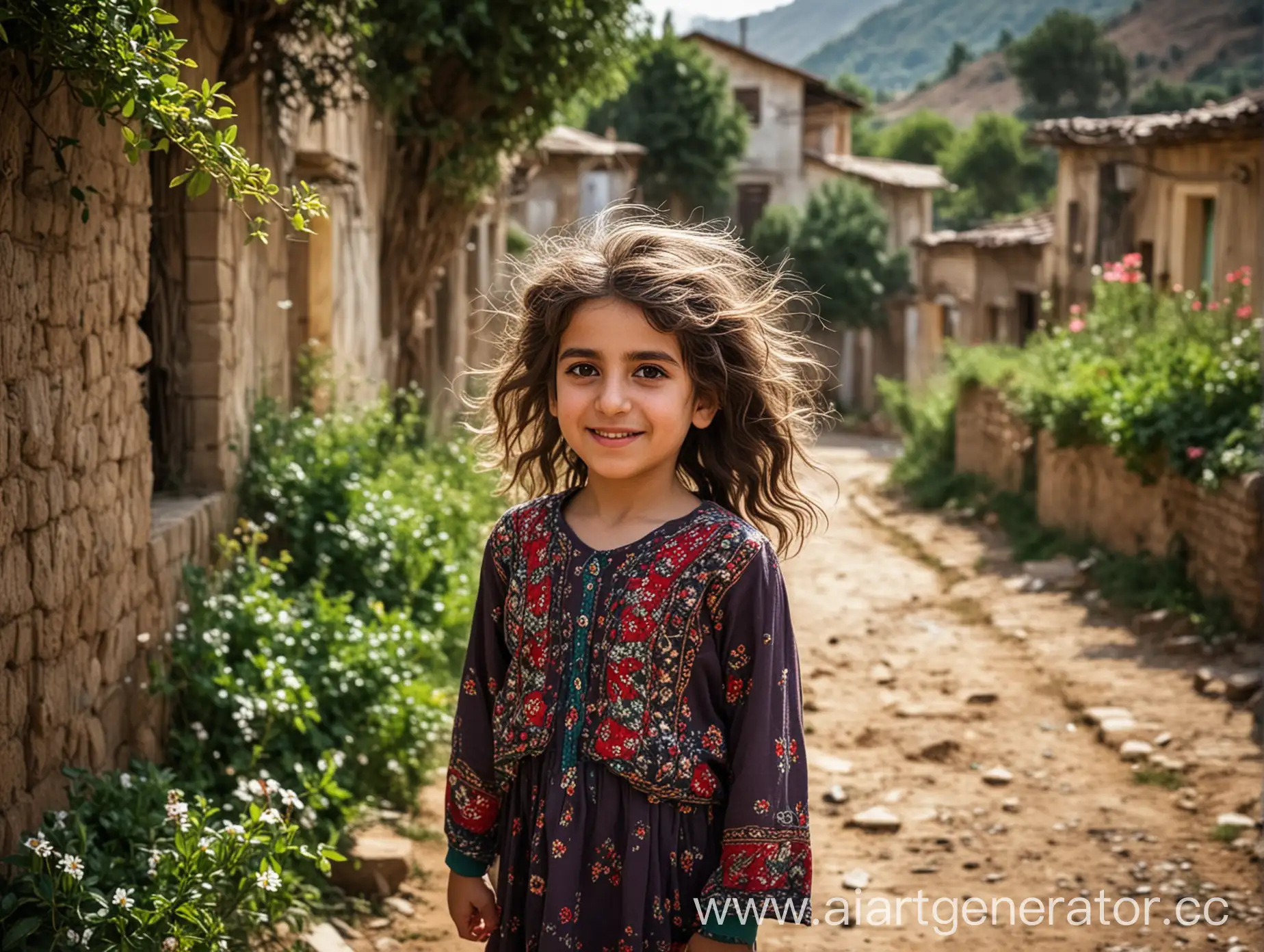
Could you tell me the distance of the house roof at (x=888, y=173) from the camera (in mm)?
30688

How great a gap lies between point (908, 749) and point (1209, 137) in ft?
28.6

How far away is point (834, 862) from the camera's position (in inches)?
195

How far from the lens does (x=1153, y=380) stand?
920 centimetres

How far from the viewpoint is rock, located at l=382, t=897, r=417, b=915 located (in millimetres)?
4316

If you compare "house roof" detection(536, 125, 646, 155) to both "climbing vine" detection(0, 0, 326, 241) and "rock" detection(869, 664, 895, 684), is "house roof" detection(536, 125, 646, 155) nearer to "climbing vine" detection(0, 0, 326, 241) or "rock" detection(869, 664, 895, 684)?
"rock" detection(869, 664, 895, 684)

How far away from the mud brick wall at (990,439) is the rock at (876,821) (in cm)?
757

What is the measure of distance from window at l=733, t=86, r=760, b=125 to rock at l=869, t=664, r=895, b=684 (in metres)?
25.6

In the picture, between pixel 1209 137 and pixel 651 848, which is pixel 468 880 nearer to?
pixel 651 848

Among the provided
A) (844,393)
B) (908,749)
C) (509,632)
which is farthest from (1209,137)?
(844,393)

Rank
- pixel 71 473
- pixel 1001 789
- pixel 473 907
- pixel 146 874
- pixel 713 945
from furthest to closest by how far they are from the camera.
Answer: pixel 1001 789
pixel 71 473
pixel 146 874
pixel 473 907
pixel 713 945

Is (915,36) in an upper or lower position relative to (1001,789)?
upper

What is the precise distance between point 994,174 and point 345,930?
136 feet

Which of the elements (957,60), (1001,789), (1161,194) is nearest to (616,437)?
(1001,789)

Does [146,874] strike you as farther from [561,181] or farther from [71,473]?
[561,181]
